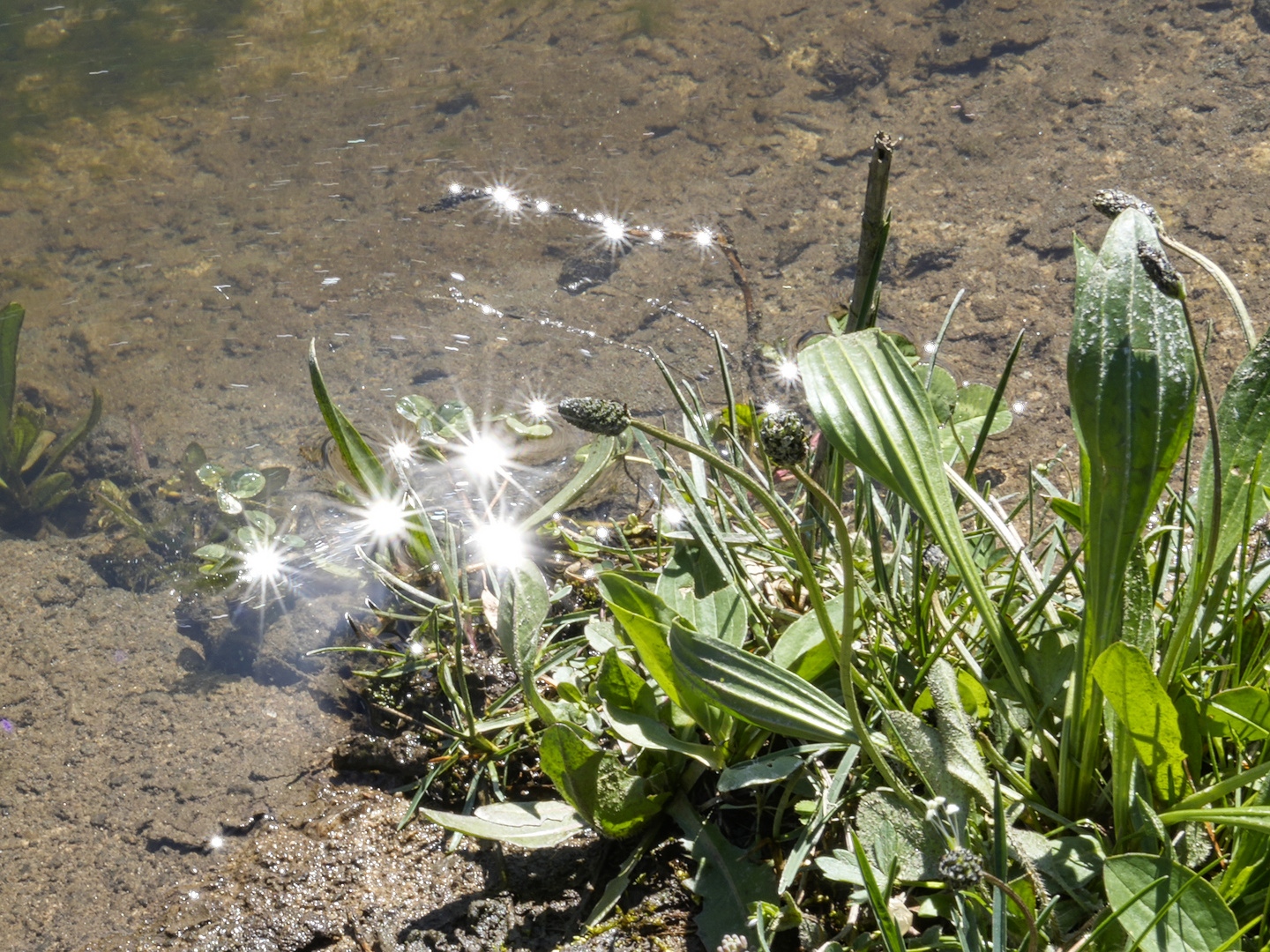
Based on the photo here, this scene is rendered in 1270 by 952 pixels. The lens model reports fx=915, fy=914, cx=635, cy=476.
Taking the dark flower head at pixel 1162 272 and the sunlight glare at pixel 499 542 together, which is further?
the sunlight glare at pixel 499 542

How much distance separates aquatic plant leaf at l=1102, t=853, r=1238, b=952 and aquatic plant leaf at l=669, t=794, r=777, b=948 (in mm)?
455

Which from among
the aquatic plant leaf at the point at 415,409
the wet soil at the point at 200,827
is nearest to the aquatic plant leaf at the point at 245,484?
the wet soil at the point at 200,827

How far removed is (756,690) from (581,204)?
2.93 meters

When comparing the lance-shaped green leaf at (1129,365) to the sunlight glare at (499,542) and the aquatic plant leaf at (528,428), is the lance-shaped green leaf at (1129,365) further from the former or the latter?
the aquatic plant leaf at (528,428)

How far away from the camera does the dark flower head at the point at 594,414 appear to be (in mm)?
1071

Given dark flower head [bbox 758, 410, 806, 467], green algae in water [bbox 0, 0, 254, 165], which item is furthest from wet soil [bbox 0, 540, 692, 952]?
green algae in water [bbox 0, 0, 254, 165]

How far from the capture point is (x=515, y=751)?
1.75 metres

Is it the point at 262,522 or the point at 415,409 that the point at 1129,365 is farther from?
the point at 262,522

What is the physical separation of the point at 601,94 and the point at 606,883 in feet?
12.6

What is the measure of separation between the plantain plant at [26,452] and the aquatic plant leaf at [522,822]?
94.1 inches

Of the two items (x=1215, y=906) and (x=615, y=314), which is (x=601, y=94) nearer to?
(x=615, y=314)

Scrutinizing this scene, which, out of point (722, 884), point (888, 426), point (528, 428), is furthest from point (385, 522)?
point (888, 426)

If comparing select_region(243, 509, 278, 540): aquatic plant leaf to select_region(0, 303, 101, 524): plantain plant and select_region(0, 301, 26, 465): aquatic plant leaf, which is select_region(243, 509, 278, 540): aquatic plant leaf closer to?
select_region(0, 303, 101, 524): plantain plant

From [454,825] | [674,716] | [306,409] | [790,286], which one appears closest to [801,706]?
[674,716]
